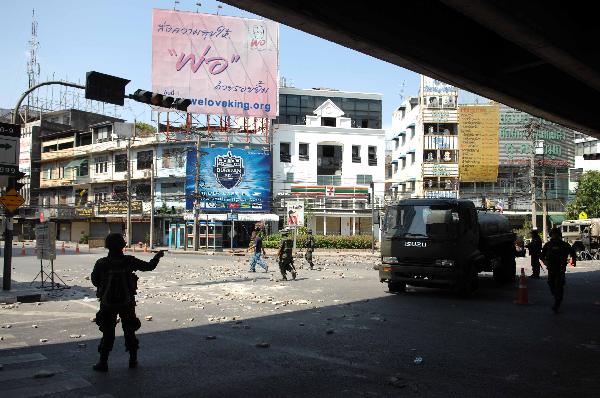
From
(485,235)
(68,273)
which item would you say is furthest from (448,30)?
(68,273)

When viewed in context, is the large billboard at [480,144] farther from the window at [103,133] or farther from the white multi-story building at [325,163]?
the window at [103,133]

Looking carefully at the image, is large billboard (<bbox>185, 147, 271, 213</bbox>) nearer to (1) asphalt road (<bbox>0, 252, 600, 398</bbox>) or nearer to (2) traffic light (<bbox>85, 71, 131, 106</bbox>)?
(1) asphalt road (<bbox>0, 252, 600, 398</bbox>)

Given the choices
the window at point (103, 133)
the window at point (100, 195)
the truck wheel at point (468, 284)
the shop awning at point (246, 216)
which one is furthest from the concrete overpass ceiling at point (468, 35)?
the window at point (103, 133)

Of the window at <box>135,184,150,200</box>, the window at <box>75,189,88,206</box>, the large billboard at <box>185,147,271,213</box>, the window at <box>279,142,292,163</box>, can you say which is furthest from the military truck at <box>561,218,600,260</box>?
the window at <box>75,189,88,206</box>

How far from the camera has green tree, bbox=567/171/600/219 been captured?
157 ft

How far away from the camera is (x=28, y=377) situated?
649 cm

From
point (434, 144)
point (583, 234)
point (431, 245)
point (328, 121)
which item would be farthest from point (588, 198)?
point (431, 245)

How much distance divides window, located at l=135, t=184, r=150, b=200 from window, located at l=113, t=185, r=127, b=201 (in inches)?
64.9

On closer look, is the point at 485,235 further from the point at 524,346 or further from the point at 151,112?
the point at 151,112

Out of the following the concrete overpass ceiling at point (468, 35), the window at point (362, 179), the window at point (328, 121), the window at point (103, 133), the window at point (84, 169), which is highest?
the window at point (328, 121)

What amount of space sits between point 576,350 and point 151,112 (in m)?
49.8

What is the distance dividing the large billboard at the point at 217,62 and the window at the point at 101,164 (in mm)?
16840

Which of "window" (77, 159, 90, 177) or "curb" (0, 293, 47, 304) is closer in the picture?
"curb" (0, 293, 47, 304)

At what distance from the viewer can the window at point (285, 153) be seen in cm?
5478
